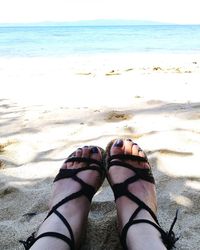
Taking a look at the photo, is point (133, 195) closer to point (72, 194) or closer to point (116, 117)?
point (72, 194)

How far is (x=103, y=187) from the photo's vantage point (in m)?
1.97

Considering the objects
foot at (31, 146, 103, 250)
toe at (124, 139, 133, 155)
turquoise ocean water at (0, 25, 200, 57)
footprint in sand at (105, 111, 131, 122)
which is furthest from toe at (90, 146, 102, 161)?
turquoise ocean water at (0, 25, 200, 57)

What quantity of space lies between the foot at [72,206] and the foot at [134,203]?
0.29ft

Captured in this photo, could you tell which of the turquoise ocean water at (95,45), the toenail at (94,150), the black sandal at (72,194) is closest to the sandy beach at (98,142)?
the black sandal at (72,194)

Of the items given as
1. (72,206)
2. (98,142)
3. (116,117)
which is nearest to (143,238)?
(72,206)

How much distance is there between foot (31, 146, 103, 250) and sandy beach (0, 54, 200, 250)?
9 cm

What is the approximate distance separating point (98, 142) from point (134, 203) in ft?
3.43

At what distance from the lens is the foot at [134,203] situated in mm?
1358

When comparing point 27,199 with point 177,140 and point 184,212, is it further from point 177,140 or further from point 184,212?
point 177,140

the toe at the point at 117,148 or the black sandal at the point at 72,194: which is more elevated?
the toe at the point at 117,148

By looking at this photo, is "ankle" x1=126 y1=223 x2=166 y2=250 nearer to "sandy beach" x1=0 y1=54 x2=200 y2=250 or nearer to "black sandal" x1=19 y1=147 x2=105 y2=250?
"sandy beach" x1=0 y1=54 x2=200 y2=250

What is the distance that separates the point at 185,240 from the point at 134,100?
8.24 feet

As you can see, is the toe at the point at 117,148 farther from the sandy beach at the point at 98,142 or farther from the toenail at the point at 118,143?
the sandy beach at the point at 98,142

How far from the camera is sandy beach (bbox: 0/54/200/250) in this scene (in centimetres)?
166
